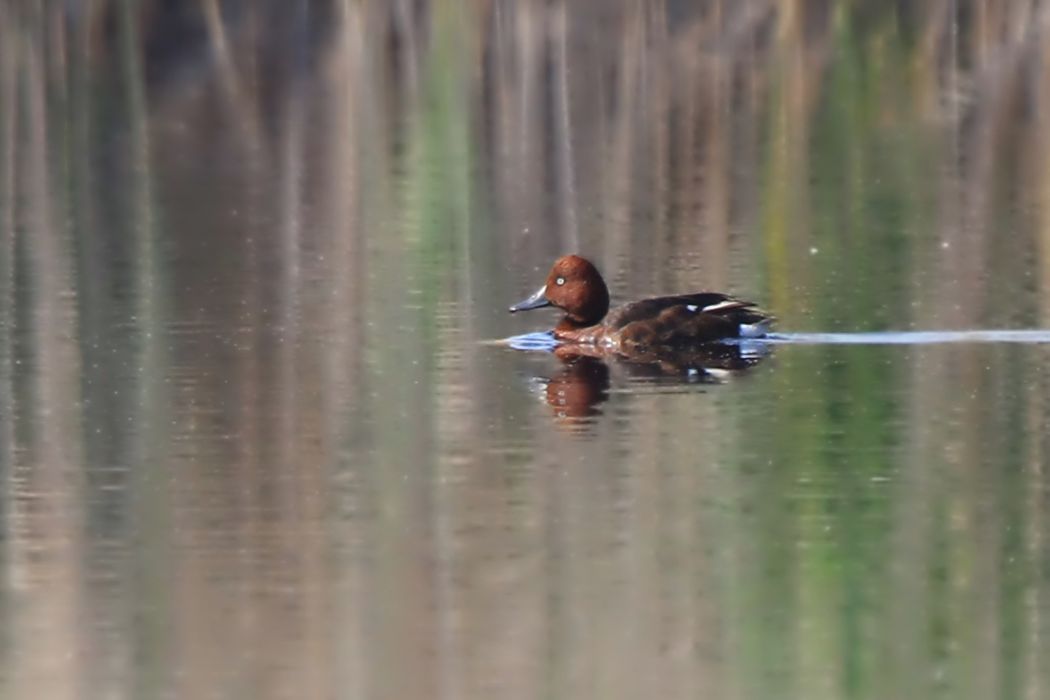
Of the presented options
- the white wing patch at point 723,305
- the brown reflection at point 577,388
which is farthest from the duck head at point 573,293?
the white wing patch at point 723,305

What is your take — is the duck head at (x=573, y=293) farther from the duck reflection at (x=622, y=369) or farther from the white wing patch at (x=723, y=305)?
the white wing patch at (x=723, y=305)

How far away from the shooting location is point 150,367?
31.2 feet

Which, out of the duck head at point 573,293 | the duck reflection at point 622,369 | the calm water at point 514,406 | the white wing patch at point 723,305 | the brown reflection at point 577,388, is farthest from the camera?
the duck head at point 573,293

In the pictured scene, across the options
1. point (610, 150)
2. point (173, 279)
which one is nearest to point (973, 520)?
point (173, 279)

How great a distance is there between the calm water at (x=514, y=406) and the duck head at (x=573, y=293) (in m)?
0.20

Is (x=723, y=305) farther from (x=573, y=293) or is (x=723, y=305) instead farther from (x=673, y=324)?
(x=573, y=293)

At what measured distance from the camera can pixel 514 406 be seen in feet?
28.9

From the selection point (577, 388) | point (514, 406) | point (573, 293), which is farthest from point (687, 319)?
point (514, 406)

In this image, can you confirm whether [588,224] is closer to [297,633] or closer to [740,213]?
[740,213]

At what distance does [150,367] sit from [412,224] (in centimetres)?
436

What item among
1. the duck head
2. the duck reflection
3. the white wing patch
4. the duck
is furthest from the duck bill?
the white wing patch

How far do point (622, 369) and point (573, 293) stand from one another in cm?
109

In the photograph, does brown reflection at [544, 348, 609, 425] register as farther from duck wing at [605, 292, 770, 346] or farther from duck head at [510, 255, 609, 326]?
duck head at [510, 255, 609, 326]

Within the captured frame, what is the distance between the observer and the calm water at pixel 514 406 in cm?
585
